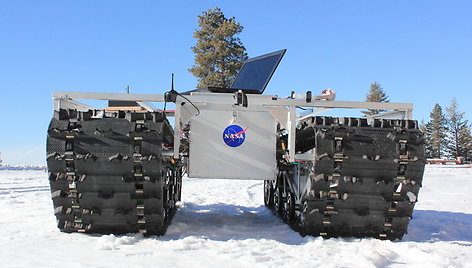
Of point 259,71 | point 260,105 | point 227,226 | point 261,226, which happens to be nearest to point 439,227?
point 261,226

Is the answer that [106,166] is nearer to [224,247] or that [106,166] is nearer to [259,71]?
[224,247]

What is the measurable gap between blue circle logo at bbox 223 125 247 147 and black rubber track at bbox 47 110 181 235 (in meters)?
0.92

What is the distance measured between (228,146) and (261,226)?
4.95ft

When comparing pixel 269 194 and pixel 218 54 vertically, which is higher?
pixel 218 54

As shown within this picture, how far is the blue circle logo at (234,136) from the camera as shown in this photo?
5.14 metres

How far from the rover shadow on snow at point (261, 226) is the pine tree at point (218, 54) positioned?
894 inches

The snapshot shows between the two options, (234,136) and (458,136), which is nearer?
(234,136)

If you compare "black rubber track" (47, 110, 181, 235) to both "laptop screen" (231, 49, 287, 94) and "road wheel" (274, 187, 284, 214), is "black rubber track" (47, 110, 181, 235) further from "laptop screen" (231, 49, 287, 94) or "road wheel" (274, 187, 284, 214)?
"road wheel" (274, 187, 284, 214)

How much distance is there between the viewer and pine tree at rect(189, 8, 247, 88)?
1182 inches

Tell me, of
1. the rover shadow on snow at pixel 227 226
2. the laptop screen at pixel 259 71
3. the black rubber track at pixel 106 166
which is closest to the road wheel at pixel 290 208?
the rover shadow on snow at pixel 227 226

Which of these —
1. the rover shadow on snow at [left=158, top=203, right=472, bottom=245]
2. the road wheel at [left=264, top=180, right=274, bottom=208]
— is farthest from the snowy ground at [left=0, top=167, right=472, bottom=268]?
the road wheel at [left=264, top=180, right=274, bottom=208]

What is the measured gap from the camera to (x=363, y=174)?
4488mm

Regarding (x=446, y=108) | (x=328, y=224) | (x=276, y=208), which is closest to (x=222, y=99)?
(x=328, y=224)

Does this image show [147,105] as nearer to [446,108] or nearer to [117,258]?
[117,258]
